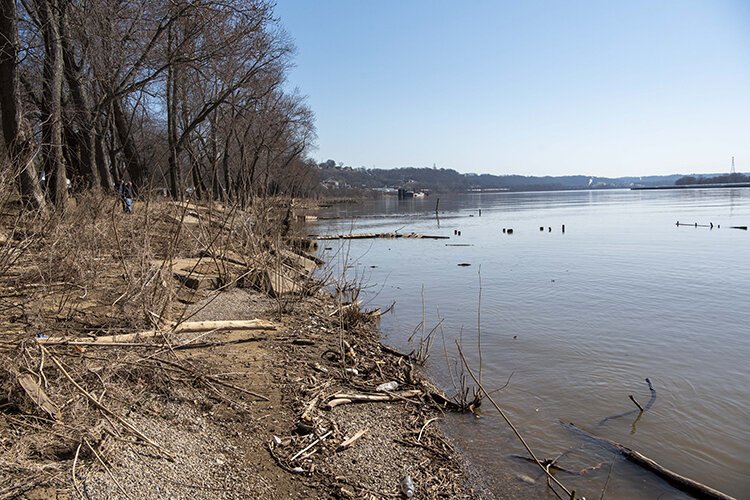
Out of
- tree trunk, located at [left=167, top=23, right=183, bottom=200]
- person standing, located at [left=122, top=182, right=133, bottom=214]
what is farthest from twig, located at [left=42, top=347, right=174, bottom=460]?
tree trunk, located at [left=167, top=23, right=183, bottom=200]

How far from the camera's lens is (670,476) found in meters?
5.61

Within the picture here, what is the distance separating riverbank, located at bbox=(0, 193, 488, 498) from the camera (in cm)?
412

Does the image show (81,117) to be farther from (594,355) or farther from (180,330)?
(594,355)

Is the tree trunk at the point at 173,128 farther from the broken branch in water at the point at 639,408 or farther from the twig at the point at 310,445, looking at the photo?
the broken branch in water at the point at 639,408

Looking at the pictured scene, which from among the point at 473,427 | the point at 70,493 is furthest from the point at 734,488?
the point at 70,493

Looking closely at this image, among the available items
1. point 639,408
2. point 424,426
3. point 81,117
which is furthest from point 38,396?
point 81,117

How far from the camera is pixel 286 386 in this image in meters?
6.54

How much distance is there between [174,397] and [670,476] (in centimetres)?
524

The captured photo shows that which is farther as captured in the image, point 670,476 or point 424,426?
point 424,426

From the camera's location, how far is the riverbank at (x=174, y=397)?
13.5ft

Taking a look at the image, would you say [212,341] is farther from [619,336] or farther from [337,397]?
[619,336]

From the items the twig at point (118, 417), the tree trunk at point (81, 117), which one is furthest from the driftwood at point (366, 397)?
the tree trunk at point (81, 117)

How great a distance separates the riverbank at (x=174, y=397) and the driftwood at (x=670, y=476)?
79.2 inches

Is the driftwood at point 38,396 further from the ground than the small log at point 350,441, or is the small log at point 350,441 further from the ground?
the driftwood at point 38,396
